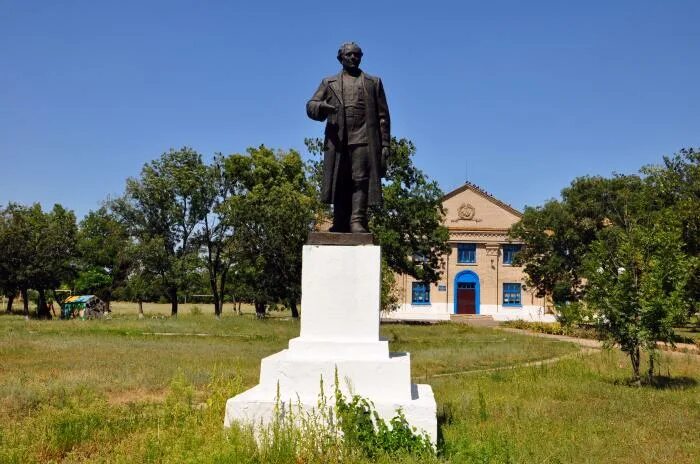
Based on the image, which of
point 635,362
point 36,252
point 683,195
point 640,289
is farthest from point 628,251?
point 36,252

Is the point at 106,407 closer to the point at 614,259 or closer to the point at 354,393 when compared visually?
the point at 354,393

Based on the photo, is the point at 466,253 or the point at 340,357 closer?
the point at 340,357

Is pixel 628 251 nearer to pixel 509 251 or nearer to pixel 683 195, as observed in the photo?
pixel 683 195

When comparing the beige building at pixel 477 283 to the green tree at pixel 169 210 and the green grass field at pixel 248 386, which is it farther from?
the green grass field at pixel 248 386

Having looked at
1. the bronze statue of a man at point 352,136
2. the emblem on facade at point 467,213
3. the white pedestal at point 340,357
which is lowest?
the white pedestal at point 340,357

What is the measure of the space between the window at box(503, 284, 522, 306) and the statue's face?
4316cm

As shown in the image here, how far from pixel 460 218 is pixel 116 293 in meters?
32.9

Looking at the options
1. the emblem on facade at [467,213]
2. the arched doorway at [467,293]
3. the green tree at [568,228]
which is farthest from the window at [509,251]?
the green tree at [568,228]

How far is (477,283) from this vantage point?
47781 millimetres

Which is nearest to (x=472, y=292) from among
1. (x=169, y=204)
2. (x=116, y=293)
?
(x=169, y=204)

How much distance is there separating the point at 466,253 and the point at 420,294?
4955 mm

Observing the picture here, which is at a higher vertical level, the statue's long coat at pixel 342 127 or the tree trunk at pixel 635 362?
the statue's long coat at pixel 342 127

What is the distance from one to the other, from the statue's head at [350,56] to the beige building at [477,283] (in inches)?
1624

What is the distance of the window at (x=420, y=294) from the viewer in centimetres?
4794
